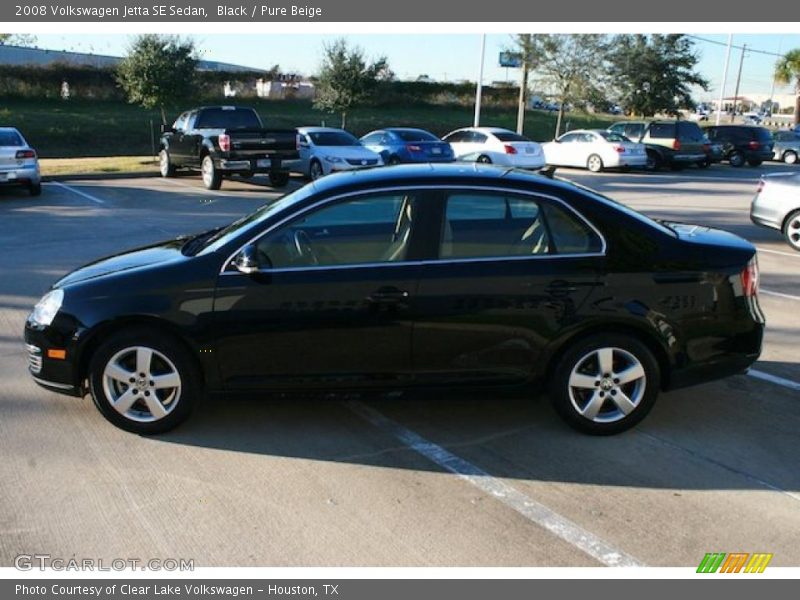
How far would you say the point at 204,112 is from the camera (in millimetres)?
18062

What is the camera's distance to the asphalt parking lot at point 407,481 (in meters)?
3.43

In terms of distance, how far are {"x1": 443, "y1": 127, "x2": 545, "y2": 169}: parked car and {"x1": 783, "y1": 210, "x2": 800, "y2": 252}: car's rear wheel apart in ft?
34.2

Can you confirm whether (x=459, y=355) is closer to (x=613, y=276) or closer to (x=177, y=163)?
(x=613, y=276)

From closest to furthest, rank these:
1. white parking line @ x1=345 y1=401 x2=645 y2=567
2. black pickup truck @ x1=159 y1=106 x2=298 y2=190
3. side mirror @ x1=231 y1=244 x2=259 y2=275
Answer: white parking line @ x1=345 y1=401 x2=645 y2=567, side mirror @ x1=231 y1=244 x2=259 y2=275, black pickup truck @ x1=159 y1=106 x2=298 y2=190

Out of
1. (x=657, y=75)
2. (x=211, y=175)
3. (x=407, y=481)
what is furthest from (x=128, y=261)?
(x=657, y=75)

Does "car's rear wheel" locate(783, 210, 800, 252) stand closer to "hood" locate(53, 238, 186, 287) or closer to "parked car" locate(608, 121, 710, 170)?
"hood" locate(53, 238, 186, 287)

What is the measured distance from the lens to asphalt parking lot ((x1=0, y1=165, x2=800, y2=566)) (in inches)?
135

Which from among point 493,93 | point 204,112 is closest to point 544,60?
point 204,112

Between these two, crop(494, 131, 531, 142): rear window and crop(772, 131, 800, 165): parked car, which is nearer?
crop(494, 131, 531, 142): rear window

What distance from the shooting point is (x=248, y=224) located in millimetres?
4625

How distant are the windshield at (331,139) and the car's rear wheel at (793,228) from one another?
11515 millimetres

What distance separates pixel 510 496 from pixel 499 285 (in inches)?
49.4

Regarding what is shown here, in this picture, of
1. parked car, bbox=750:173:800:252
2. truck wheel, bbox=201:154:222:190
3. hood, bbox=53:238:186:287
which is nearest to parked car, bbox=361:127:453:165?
truck wheel, bbox=201:154:222:190

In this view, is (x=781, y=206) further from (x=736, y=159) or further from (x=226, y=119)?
(x=736, y=159)
